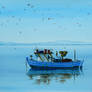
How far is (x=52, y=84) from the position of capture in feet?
114

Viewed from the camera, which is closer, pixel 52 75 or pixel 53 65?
pixel 52 75

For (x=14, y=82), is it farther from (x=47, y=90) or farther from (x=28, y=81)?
(x=47, y=90)

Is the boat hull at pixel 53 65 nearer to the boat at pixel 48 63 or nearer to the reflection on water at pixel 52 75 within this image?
the boat at pixel 48 63

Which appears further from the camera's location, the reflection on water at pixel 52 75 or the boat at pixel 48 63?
the boat at pixel 48 63

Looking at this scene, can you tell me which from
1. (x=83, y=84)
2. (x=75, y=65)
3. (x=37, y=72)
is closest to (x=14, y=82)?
(x=83, y=84)

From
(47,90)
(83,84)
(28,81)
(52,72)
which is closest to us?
(47,90)

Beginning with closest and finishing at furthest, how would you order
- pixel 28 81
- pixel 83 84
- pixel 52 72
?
1. pixel 83 84
2. pixel 28 81
3. pixel 52 72

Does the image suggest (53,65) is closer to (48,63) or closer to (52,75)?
(48,63)

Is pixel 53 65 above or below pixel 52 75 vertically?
above

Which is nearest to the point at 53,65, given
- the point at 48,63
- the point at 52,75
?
the point at 48,63

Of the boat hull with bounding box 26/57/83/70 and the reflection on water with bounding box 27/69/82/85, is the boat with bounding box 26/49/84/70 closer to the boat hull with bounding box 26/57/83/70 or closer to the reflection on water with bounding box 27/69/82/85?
the boat hull with bounding box 26/57/83/70

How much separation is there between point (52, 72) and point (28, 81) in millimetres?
9089

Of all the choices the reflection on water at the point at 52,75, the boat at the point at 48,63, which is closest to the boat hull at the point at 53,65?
the boat at the point at 48,63

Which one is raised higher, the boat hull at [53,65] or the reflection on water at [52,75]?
the boat hull at [53,65]
